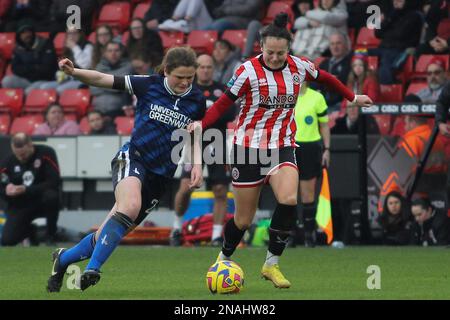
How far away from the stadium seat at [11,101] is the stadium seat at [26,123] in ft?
1.84

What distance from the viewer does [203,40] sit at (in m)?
20.2

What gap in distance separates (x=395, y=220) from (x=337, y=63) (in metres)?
2.49

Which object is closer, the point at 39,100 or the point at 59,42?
the point at 39,100

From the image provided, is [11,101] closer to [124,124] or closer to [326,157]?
[124,124]

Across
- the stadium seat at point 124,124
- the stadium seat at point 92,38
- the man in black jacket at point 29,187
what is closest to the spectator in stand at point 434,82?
the stadium seat at point 124,124

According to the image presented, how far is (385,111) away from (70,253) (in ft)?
23.6

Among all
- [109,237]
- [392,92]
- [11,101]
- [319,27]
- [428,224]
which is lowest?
[428,224]

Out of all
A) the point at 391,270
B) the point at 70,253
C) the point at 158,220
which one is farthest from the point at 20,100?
the point at 70,253

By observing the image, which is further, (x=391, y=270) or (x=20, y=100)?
(x=20, y=100)

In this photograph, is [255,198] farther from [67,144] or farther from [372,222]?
[67,144]

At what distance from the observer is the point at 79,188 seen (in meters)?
18.4

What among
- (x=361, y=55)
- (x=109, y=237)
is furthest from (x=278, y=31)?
(x=361, y=55)

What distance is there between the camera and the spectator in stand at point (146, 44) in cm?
1950

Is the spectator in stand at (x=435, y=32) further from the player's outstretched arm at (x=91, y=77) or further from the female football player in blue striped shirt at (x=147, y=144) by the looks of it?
the player's outstretched arm at (x=91, y=77)
